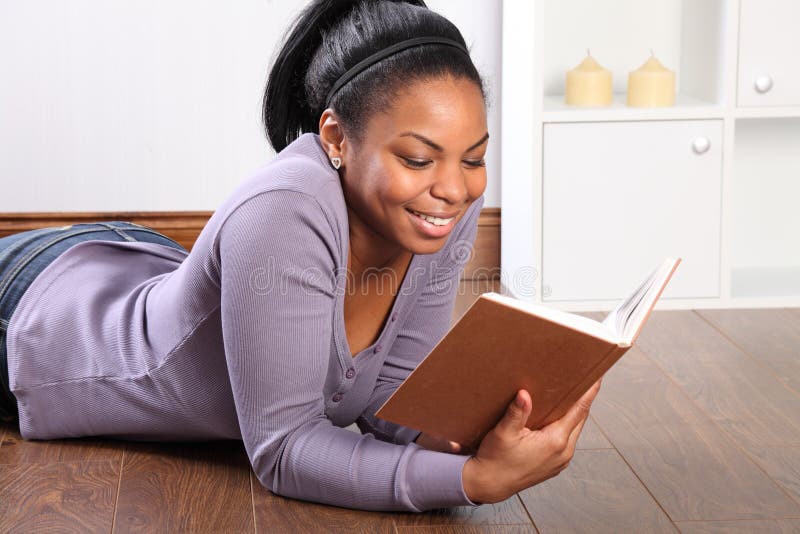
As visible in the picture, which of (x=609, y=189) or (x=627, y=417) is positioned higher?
(x=609, y=189)

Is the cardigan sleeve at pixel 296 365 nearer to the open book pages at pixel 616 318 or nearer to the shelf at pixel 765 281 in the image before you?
the open book pages at pixel 616 318

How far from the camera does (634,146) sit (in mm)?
2334

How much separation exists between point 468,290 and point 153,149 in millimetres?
872

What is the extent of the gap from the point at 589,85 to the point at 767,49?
1.29ft

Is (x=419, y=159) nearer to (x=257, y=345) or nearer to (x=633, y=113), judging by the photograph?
(x=257, y=345)

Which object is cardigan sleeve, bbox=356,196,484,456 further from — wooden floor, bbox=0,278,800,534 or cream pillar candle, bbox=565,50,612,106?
cream pillar candle, bbox=565,50,612,106

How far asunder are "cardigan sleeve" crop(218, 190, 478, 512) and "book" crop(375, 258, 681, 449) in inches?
2.1

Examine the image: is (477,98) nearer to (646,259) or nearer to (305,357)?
(305,357)

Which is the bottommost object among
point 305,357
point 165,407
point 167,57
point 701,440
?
point 701,440

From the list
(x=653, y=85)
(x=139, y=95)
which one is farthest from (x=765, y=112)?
(x=139, y=95)

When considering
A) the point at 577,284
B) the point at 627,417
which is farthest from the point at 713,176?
the point at 627,417

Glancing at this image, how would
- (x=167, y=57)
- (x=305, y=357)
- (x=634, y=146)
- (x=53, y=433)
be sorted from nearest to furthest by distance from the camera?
(x=305, y=357)
(x=53, y=433)
(x=634, y=146)
(x=167, y=57)

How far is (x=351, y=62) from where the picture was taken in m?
1.25

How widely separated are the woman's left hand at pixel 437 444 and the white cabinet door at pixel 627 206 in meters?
1.08
